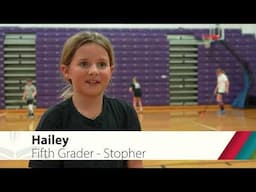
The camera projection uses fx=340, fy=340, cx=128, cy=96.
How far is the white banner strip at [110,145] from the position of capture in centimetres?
190

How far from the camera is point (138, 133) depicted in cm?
192

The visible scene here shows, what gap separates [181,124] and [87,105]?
22.4 ft

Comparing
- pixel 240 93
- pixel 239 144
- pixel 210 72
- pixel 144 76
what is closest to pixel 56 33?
pixel 144 76

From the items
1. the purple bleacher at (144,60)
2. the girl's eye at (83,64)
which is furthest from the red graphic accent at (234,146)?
the purple bleacher at (144,60)

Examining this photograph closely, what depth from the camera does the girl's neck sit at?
1.71m

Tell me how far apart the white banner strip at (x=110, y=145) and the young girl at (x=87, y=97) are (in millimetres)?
85

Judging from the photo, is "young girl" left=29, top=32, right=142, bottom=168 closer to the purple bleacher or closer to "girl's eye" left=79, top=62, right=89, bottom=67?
"girl's eye" left=79, top=62, right=89, bottom=67

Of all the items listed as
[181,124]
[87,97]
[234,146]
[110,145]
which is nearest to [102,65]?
[87,97]

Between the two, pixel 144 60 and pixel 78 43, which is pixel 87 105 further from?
pixel 144 60

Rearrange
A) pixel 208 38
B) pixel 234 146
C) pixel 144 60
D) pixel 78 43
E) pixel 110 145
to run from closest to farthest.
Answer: pixel 78 43
pixel 110 145
pixel 234 146
pixel 144 60
pixel 208 38

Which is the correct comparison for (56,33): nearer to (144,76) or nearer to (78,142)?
(144,76)

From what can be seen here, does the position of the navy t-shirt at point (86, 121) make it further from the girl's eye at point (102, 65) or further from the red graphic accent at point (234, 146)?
the red graphic accent at point (234, 146)

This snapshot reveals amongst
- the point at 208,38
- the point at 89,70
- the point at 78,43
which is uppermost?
the point at 208,38

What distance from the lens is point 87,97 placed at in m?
1.72
